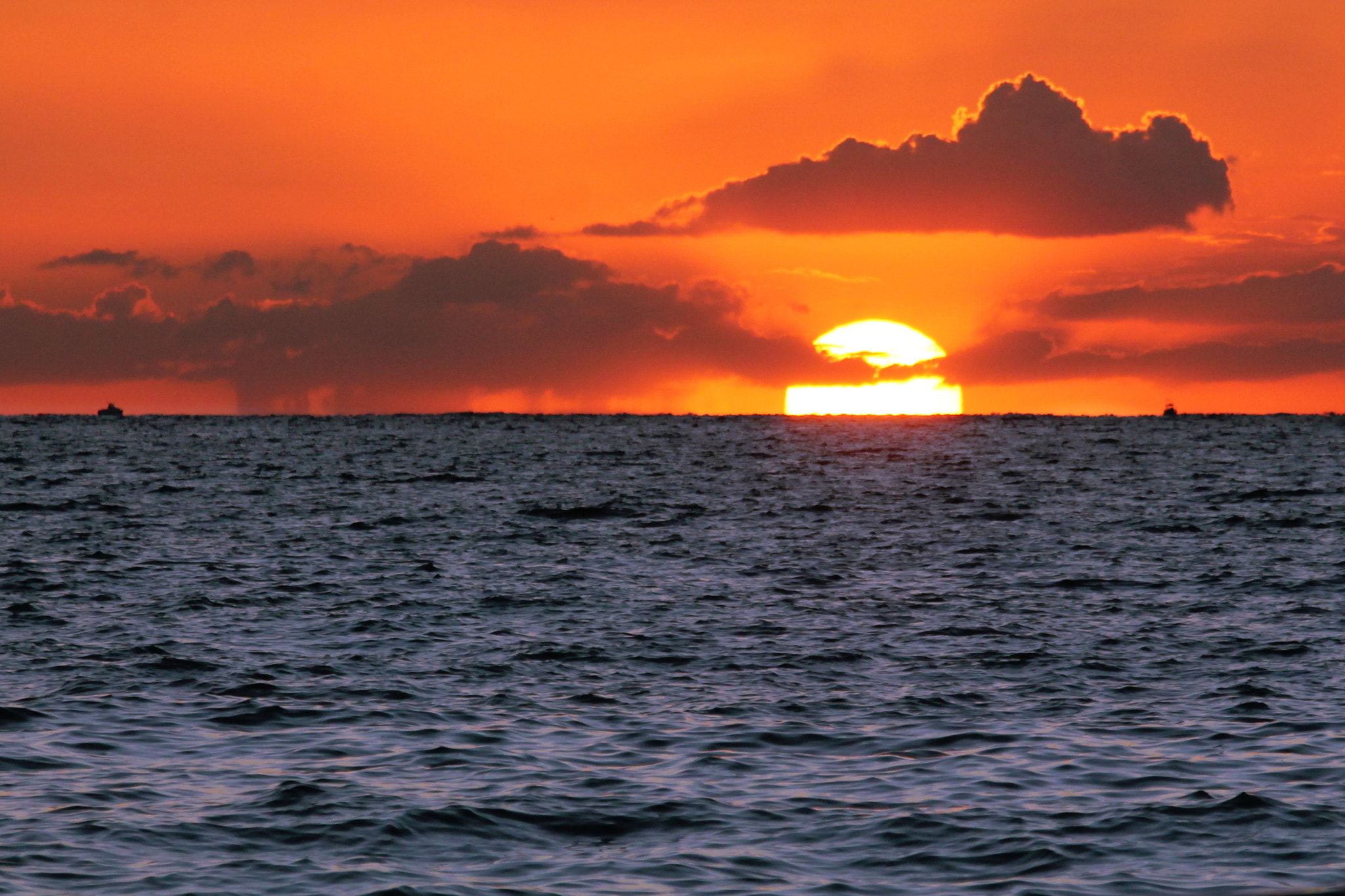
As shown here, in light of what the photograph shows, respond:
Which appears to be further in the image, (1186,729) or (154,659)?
(154,659)

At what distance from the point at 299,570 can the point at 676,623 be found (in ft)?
50.8

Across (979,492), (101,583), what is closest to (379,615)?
(101,583)

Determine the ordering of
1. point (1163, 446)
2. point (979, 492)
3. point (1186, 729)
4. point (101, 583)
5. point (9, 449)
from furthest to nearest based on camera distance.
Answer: point (1163, 446) → point (9, 449) → point (979, 492) → point (101, 583) → point (1186, 729)

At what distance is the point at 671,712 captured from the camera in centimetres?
2208

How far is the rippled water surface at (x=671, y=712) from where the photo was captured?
1495cm

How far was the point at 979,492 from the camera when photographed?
78562 mm

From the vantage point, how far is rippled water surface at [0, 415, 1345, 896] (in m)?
14.9

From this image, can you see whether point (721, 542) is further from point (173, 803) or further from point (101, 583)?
point (173, 803)

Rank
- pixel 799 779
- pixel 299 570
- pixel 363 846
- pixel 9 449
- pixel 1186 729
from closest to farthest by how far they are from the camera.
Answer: pixel 363 846
pixel 799 779
pixel 1186 729
pixel 299 570
pixel 9 449

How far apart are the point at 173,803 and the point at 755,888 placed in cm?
737

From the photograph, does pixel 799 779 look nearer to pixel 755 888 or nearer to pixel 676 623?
pixel 755 888

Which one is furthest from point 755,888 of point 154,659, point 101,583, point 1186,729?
point 101,583

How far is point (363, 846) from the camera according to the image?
49.7 feet

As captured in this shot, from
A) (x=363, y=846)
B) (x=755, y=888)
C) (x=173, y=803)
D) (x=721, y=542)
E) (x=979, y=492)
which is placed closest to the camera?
(x=755, y=888)
